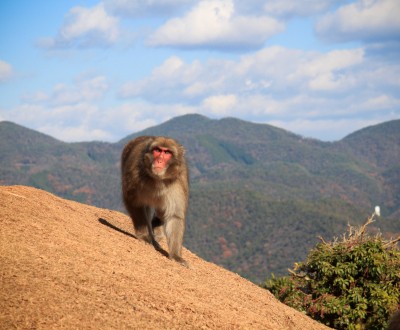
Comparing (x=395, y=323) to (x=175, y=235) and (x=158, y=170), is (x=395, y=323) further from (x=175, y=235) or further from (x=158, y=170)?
(x=158, y=170)

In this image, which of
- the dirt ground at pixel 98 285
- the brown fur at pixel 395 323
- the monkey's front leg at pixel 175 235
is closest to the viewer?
the dirt ground at pixel 98 285

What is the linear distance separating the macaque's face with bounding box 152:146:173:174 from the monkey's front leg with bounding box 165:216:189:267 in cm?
85

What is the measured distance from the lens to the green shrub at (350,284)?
11891 mm

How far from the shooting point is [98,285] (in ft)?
22.5

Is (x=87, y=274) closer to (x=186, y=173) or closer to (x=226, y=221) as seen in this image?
(x=186, y=173)

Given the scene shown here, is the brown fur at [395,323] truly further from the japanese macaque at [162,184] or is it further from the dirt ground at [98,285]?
the japanese macaque at [162,184]

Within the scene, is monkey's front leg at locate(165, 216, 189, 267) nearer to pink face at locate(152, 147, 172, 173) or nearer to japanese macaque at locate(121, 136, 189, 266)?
japanese macaque at locate(121, 136, 189, 266)

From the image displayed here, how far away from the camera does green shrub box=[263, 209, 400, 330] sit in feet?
39.0

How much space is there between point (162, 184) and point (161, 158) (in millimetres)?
469

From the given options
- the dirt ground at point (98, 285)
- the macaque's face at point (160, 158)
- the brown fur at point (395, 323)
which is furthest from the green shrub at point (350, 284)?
the brown fur at point (395, 323)


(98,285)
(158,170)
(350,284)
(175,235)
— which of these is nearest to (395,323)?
(98,285)

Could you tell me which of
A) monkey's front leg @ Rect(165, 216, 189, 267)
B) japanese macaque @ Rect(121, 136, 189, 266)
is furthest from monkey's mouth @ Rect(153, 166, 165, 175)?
monkey's front leg @ Rect(165, 216, 189, 267)

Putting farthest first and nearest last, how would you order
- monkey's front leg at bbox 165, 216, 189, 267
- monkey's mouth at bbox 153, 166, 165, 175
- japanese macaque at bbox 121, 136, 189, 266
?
monkey's front leg at bbox 165, 216, 189, 267
japanese macaque at bbox 121, 136, 189, 266
monkey's mouth at bbox 153, 166, 165, 175

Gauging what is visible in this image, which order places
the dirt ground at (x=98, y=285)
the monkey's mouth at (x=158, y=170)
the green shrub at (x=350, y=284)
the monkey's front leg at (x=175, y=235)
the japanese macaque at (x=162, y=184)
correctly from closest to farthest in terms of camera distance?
1. the dirt ground at (x=98, y=285)
2. the monkey's mouth at (x=158, y=170)
3. the japanese macaque at (x=162, y=184)
4. the monkey's front leg at (x=175, y=235)
5. the green shrub at (x=350, y=284)
